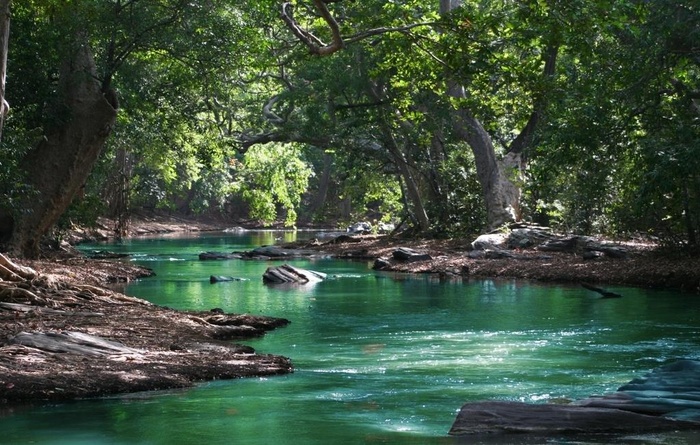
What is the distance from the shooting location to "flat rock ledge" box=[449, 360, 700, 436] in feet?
29.2

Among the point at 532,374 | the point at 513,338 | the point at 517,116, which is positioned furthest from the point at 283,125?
the point at 532,374

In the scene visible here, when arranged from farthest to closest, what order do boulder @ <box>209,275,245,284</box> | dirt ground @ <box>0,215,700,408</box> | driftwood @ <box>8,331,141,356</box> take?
boulder @ <box>209,275,245,284</box> → driftwood @ <box>8,331,141,356</box> → dirt ground @ <box>0,215,700,408</box>

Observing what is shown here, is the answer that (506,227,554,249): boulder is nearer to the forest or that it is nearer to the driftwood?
the forest

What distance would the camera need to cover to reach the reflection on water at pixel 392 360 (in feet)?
31.4

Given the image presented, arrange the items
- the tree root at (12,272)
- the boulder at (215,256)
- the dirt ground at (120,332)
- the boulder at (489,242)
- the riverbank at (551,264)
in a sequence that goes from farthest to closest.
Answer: the boulder at (215,256) < the boulder at (489,242) < the riverbank at (551,264) < the tree root at (12,272) < the dirt ground at (120,332)

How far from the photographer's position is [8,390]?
1038 centimetres

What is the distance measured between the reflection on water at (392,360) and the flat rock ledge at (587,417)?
0.20 meters

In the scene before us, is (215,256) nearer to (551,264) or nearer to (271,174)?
(271,174)

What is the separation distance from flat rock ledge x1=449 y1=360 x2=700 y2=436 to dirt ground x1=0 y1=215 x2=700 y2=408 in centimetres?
382

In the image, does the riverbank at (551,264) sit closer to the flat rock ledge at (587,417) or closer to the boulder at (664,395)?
the boulder at (664,395)

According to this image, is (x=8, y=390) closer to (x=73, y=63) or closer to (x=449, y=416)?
(x=449, y=416)

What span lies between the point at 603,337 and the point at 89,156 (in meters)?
12.8

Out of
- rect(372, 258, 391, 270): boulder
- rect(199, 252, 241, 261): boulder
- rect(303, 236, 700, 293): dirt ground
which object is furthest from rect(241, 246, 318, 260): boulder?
rect(372, 258, 391, 270): boulder

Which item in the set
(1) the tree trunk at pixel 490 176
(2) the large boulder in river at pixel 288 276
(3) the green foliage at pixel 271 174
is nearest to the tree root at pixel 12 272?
(2) the large boulder in river at pixel 288 276
